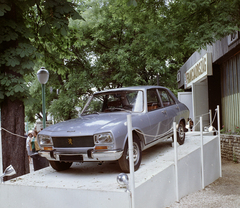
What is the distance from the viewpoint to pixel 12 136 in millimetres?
7195

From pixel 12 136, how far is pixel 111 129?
335cm

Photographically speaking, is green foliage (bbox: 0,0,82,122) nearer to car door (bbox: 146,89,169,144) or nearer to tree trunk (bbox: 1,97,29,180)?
tree trunk (bbox: 1,97,29,180)

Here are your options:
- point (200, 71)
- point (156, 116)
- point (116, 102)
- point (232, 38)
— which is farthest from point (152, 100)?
point (200, 71)

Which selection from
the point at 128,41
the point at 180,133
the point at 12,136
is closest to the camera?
the point at 12,136

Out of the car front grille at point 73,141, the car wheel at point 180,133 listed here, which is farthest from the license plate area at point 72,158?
the car wheel at point 180,133

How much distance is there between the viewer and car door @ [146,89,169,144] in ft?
20.2

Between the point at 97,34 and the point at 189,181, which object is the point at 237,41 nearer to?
the point at 189,181

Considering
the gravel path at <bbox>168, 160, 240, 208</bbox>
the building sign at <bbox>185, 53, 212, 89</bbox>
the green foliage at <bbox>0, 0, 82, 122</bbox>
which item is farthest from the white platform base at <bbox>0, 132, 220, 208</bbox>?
the building sign at <bbox>185, 53, 212, 89</bbox>

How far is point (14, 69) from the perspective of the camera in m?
6.84

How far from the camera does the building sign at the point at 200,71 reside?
50.6ft

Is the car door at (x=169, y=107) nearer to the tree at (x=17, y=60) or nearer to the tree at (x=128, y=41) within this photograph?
the tree at (x=128, y=41)

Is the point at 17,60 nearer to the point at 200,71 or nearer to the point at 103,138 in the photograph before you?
the point at 103,138

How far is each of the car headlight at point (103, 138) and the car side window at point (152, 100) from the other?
5.58 feet

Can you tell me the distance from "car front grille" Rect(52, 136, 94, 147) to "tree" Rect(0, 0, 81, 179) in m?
2.10
